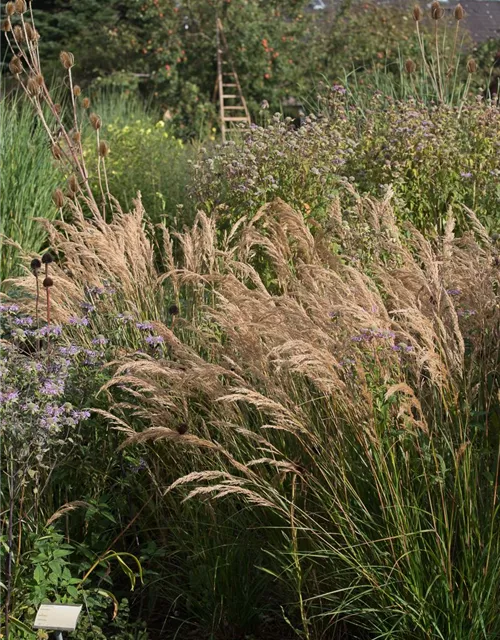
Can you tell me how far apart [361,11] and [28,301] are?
16.8 meters

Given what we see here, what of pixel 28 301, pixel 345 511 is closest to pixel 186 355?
pixel 345 511

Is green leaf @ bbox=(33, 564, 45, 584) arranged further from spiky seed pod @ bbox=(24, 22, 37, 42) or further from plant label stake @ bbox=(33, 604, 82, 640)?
spiky seed pod @ bbox=(24, 22, 37, 42)

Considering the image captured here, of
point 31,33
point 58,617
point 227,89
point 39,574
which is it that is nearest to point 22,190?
point 31,33

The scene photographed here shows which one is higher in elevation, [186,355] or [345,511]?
[186,355]

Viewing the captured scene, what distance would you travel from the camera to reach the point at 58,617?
2729 mm

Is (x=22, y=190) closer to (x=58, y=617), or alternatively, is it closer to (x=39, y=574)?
(x=39, y=574)

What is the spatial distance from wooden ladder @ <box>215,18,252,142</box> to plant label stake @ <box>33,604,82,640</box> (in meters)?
13.8

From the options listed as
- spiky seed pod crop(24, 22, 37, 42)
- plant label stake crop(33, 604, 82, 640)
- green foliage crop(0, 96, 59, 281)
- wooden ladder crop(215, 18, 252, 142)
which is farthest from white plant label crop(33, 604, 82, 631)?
wooden ladder crop(215, 18, 252, 142)

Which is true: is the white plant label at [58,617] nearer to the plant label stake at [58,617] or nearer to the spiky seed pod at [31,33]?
the plant label stake at [58,617]

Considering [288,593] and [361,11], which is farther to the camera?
[361,11]

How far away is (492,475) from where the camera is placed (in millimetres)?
2861

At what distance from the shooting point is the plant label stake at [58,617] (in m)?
2.69

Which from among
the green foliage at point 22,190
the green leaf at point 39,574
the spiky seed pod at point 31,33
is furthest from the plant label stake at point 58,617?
the spiky seed pod at point 31,33

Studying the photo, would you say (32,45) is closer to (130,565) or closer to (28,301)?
(28,301)
